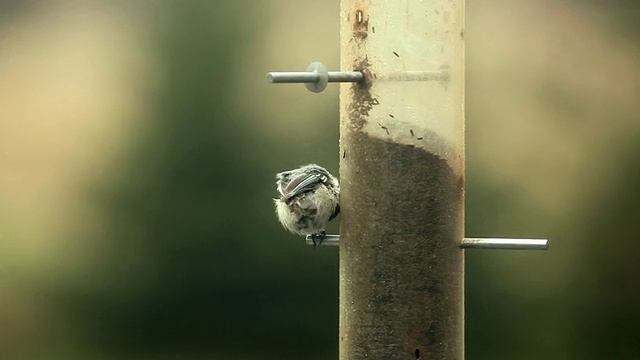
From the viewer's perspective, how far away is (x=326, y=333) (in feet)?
14.5

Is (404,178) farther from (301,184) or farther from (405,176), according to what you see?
(301,184)

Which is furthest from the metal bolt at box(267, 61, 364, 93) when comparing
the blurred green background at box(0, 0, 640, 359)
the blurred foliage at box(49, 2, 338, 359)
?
the blurred foliage at box(49, 2, 338, 359)

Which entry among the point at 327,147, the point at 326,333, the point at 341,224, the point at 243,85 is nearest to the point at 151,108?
the point at 243,85

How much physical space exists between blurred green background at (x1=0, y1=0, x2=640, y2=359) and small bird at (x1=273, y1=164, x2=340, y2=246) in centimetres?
177

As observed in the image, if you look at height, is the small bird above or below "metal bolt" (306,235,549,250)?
above

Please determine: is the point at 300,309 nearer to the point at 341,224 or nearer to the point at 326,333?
the point at 326,333

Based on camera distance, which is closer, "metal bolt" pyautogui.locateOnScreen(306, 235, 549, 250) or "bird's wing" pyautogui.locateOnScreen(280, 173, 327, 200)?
"metal bolt" pyautogui.locateOnScreen(306, 235, 549, 250)

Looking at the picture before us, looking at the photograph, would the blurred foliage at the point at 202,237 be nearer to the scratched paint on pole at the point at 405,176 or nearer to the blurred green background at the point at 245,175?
the blurred green background at the point at 245,175

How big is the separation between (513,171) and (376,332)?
201 centimetres

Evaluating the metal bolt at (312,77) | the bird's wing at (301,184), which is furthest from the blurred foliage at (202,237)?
the metal bolt at (312,77)

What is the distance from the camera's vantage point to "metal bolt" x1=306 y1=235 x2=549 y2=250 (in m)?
2.03

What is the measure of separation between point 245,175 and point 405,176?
2.18m

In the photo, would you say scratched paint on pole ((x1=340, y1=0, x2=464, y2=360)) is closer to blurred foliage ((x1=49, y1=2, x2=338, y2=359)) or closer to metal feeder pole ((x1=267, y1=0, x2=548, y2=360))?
metal feeder pole ((x1=267, y1=0, x2=548, y2=360))

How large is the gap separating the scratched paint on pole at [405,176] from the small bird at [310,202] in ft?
0.14
